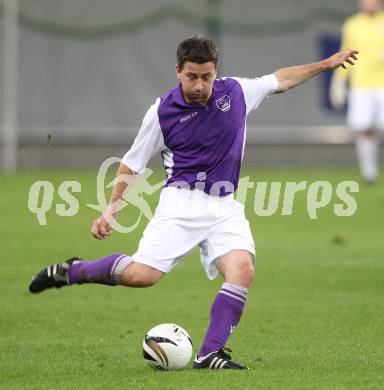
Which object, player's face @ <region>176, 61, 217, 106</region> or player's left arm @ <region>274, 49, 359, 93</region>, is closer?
player's face @ <region>176, 61, 217, 106</region>

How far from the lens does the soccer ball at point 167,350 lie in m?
6.86

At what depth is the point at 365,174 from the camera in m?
18.7

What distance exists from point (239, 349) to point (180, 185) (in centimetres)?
123

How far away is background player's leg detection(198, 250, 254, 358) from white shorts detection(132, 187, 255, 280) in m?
0.13

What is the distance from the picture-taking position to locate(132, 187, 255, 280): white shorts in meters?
7.05

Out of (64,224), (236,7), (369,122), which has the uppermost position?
(236,7)

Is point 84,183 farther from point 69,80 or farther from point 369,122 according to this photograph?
point 369,122

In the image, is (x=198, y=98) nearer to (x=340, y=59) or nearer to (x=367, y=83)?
(x=340, y=59)

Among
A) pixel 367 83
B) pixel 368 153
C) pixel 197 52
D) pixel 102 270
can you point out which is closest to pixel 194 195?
pixel 102 270

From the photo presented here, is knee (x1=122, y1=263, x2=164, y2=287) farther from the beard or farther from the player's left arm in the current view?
the player's left arm

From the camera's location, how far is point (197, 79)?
692 centimetres

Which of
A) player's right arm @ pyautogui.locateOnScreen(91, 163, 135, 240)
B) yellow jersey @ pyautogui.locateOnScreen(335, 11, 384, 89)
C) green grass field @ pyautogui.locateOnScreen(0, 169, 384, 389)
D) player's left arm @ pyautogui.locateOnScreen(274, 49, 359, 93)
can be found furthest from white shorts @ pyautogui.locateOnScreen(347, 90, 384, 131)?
player's right arm @ pyautogui.locateOnScreen(91, 163, 135, 240)

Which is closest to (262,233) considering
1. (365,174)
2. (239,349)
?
(365,174)

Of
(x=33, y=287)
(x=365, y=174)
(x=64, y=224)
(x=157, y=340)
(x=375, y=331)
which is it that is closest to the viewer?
(x=157, y=340)
